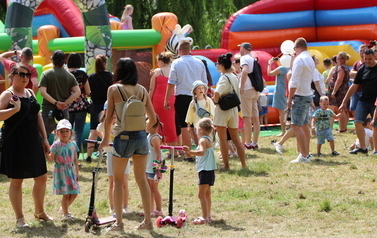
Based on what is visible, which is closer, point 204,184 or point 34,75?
point 204,184

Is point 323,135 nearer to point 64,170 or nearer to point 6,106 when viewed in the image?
point 64,170

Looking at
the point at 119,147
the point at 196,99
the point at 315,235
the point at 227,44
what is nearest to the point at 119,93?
the point at 119,147

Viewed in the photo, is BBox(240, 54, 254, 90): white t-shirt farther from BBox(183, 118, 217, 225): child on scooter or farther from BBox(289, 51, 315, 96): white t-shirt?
BBox(183, 118, 217, 225): child on scooter

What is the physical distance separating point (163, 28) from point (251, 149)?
21.8 feet

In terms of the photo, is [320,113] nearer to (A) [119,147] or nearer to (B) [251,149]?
(B) [251,149]

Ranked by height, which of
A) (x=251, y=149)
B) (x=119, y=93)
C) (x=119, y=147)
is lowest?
(x=251, y=149)

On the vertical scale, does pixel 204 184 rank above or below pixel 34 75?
below

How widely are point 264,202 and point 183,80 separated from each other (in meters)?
3.14

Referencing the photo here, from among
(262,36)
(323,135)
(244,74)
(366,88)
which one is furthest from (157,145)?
(262,36)

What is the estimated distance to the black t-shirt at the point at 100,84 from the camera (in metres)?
10.6

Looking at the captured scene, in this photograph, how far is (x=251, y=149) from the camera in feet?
40.1

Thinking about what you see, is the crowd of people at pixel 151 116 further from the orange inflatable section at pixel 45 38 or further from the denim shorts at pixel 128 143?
the orange inflatable section at pixel 45 38

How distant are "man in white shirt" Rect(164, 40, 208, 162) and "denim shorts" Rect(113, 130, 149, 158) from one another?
4006 millimetres

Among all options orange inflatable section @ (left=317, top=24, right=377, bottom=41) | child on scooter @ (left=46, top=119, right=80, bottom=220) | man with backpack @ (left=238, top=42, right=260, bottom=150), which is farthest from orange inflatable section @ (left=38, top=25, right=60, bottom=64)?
child on scooter @ (left=46, top=119, right=80, bottom=220)
